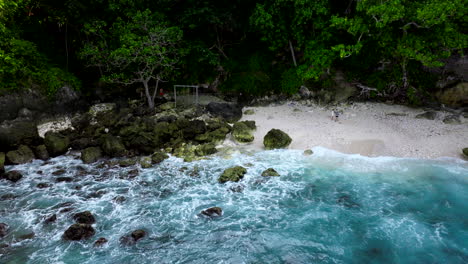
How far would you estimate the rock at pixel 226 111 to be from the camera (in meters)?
23.4

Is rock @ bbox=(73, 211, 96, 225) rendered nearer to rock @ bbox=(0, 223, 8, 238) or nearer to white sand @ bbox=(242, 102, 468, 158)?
rock @ bbox=(0, 223, 8, 238)

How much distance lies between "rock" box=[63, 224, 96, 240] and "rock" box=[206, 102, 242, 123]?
1373 centimetres

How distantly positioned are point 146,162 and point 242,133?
6.81 meters

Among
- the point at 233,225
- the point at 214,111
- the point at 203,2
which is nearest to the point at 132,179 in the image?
the point at 233,225

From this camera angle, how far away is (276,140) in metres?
18.9

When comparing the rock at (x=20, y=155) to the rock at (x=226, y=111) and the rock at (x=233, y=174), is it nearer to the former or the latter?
the rock at (x=233, y=174)

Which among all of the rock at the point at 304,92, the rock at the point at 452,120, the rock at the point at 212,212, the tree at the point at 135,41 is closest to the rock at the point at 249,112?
the rock at the point at 304,92

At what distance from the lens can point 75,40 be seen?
1097 inches

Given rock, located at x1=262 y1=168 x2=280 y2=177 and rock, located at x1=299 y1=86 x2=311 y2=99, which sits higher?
rock, located at x1=299 y1=86 x2=311 y2=99

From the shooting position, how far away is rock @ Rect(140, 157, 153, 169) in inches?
680

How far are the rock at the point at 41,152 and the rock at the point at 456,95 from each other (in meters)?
29.4

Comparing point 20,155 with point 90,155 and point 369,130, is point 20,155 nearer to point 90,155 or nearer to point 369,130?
point 90,155

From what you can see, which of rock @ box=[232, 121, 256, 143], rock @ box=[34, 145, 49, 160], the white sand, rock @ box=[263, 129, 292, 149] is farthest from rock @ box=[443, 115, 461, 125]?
rock @ box=[34, 145, 49, 160]

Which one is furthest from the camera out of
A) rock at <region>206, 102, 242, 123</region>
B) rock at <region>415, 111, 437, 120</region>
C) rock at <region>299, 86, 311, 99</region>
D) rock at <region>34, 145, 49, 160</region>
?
rock at <region>299, 86, 311, 99</region>
